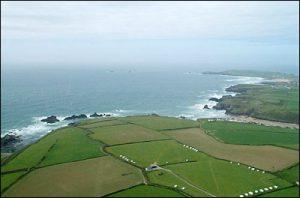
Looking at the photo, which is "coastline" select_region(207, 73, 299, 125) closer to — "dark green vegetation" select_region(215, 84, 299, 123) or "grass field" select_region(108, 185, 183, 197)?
"dark green vegetation" select_region(215, 84, 299, 123)

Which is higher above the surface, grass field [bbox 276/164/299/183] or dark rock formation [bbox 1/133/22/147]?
dark rock formation [bbox 1/133/22/147]

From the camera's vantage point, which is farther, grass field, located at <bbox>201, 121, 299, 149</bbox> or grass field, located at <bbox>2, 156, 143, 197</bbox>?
grass field, located at <bbox>201, 121, 299, 149</bbox>

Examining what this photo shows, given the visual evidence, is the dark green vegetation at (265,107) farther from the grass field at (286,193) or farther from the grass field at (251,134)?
the grass field at (286,193)

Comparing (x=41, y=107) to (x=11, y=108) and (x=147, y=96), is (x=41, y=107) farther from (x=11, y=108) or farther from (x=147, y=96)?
(x=147, y=96)

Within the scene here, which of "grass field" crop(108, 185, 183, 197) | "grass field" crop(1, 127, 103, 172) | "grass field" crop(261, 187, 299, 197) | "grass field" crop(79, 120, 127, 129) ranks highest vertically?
"grass field" crop(1, 127, 103, 172)

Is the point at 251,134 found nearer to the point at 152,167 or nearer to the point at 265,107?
the point at 265,107

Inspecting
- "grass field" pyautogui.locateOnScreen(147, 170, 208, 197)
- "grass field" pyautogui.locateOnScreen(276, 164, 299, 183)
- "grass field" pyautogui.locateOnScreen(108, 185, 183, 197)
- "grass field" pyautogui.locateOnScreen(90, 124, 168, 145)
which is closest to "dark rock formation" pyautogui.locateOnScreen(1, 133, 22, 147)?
"grass field" pyautogui.locateOnScreen(90, 124, 168, 145)

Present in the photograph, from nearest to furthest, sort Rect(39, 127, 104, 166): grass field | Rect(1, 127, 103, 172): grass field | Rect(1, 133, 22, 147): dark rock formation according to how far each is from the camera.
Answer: Rect(1, 127, 103, 172): grass field < Rect(39, 127, 104, 166): grass field < Rect(1, 133, 22, 147): dark rock formation

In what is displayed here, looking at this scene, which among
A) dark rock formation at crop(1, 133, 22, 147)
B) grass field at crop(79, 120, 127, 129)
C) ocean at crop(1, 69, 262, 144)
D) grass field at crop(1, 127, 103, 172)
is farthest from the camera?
ocean at crop(1, 69, 262, 144)
